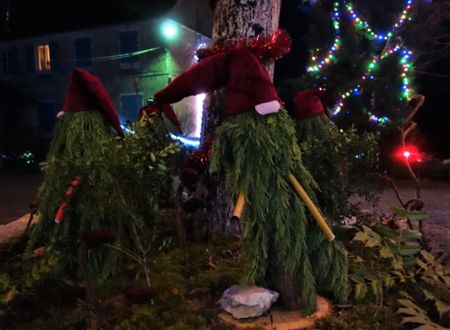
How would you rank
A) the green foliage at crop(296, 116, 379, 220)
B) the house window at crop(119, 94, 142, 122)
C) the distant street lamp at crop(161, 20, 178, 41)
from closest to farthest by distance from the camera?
1. the green foliage at crop(296, 116, 379, 220)
2. the distant street lamp at crop(161, 20, 178, 41)
3. the house window at crop(119, 94, 142, 122)

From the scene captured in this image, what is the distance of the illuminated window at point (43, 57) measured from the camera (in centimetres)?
2334

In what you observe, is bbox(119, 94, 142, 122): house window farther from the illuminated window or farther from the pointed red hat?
the pointed red hat

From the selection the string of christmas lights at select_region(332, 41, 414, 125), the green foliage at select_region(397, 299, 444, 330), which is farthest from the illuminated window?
the green foliage at select_region(397, 299, 444, 330)

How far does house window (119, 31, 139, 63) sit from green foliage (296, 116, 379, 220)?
18101mm

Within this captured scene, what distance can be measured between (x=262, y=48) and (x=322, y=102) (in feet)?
5.42

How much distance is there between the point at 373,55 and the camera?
1148 cm

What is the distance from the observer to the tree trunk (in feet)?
13.8

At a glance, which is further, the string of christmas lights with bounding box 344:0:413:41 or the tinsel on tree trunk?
the string of christmas lights with bounding box 344:0:413:41

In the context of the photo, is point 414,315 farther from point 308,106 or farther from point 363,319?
point 308,106

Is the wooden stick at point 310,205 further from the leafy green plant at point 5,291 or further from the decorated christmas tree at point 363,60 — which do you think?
the decorated christmas tree at point 363,60

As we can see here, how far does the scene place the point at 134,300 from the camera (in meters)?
2.51

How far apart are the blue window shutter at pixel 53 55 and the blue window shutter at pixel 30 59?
4.71 ft

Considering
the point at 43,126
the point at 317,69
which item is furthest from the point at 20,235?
the point at 43,126

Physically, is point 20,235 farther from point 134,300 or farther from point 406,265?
point 406,265
